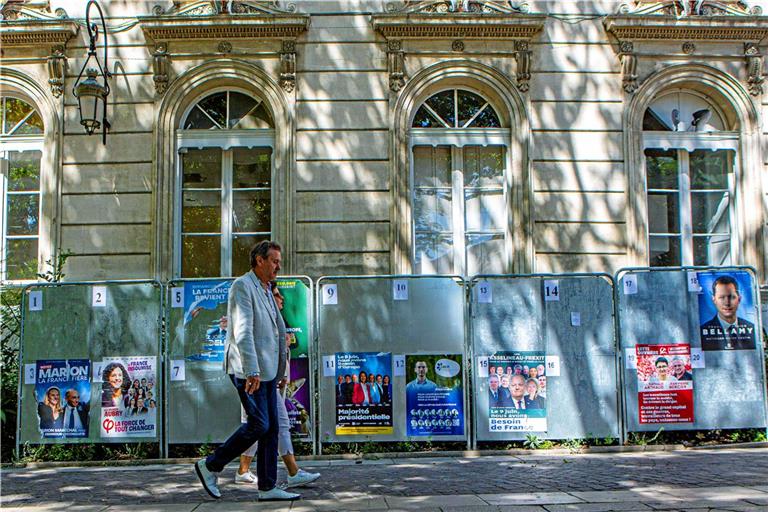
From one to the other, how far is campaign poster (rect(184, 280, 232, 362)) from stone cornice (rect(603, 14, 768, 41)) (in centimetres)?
720

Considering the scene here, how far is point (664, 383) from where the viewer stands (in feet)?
27.3

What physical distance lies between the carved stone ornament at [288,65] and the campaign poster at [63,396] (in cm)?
519

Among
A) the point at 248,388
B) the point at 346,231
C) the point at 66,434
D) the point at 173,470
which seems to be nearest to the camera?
the point at 248,388

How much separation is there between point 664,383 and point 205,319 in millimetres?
5019

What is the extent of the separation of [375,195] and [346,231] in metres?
0.69

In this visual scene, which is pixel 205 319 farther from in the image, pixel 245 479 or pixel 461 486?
pixel 461 486

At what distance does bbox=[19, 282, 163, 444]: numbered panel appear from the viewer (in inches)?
320

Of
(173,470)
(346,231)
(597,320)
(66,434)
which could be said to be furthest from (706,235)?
(66,434)

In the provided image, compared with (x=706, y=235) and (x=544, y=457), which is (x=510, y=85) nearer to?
(x=706, y=235)

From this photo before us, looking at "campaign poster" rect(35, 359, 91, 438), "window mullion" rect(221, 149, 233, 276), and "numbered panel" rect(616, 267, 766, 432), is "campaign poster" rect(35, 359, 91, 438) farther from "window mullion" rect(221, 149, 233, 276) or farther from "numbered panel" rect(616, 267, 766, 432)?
"numbered panel" rect(616, 267, 766, 432)

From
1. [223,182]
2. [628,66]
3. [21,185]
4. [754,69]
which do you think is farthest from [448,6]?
[21,185]

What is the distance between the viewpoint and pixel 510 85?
1157cm

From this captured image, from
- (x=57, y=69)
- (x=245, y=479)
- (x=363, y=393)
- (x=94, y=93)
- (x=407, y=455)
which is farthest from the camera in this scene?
(x=57, y=69)

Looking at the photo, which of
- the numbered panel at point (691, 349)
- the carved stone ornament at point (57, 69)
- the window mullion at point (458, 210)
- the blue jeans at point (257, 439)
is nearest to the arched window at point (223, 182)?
the carved stone ornament at point (57, 69)
